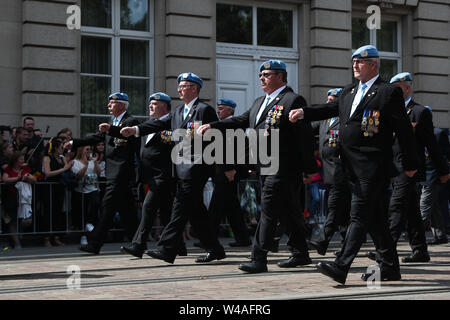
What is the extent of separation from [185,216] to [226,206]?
2039 mm

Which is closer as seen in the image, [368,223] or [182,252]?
[368,223]

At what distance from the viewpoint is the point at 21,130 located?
11953mm

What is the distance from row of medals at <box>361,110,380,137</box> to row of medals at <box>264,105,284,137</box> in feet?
3.51

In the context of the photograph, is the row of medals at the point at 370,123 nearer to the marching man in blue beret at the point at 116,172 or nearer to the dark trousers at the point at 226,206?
the marching man in blue beret at the point at 116,172

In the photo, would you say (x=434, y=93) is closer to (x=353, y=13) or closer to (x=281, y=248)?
(x=353, y=13)

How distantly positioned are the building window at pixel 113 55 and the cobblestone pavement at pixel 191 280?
6276 mm

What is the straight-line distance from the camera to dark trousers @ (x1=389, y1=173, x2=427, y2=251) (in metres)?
8.27

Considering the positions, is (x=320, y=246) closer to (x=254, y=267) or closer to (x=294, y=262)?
(x=294, y=262)

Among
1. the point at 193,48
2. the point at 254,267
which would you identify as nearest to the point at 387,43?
the point at 193,48

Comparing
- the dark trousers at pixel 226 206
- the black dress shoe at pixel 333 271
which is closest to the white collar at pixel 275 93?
the black dress shoe at pixel 333 271

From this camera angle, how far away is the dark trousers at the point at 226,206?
33.1 ft

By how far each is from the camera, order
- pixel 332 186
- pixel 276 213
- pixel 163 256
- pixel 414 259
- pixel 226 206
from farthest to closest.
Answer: pixel 226 206 → pixel 332 186 → pixel 414 259 → pixel 163 256 → pixel 276 213

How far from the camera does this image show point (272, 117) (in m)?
7.51
